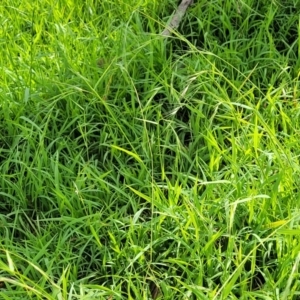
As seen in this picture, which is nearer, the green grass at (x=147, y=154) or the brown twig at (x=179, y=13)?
the green grass at (x=147, y=154)

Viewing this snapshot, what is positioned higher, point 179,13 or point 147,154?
point 179,13

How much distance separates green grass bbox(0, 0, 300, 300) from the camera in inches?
59.3

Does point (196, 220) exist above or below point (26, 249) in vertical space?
above

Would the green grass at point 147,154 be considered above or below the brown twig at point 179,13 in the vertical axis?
below

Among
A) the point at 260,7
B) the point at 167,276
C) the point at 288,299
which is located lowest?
the point at 167,276

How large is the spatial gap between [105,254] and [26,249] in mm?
216

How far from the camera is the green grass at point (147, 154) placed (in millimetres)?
1507

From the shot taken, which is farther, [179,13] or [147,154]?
[179,13]

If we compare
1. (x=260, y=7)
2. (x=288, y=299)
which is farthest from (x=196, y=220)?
(x=260, y=7)

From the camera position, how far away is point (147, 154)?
182cm

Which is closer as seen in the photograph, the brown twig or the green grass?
the green grass

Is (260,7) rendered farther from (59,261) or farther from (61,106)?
(59,261)

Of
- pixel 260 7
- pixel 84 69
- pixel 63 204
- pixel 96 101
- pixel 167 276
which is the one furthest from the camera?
pixel 260 7

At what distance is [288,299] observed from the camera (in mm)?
1394
